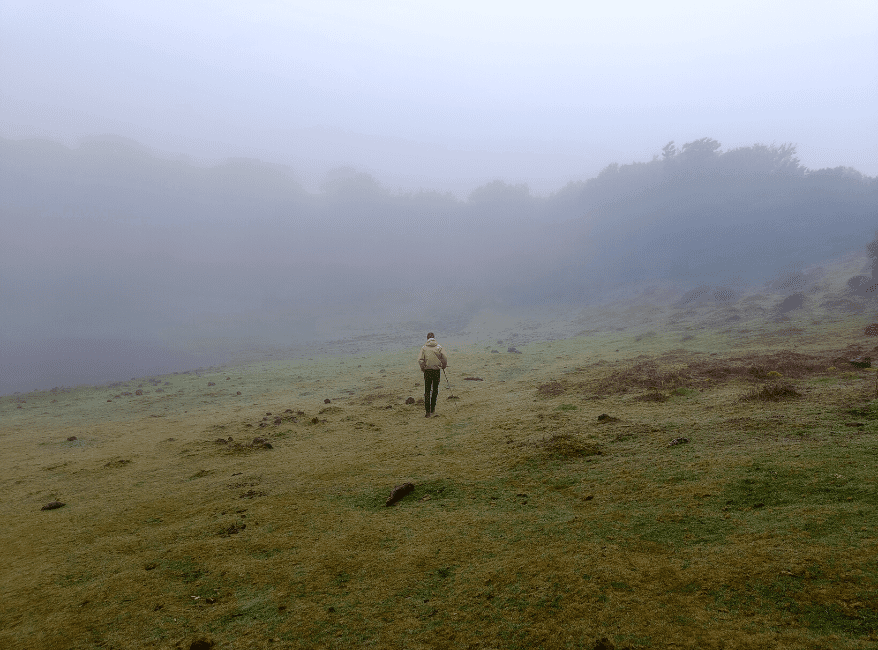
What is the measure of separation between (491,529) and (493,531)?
0.17 feet

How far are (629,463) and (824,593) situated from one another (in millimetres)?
2956

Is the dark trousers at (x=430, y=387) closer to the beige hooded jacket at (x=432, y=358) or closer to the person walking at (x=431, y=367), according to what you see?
the person walking at (x=431, y=367)

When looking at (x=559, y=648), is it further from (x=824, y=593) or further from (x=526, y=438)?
(x=526, y=438)

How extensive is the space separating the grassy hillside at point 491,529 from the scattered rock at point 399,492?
0.11m

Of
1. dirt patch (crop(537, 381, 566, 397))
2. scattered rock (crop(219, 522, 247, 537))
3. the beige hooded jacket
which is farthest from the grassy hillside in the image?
the beige hooded jacket

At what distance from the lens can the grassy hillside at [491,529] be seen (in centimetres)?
281

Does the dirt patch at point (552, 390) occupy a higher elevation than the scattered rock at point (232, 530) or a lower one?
lower

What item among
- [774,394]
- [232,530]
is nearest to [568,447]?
[774,394]

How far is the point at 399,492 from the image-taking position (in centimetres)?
553

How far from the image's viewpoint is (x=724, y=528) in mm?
3549

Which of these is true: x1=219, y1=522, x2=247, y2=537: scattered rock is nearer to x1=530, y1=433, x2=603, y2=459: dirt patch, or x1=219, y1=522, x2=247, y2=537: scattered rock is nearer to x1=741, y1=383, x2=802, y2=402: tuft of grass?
x1=530, y1=433, x2=603, y2=459: dirt patch

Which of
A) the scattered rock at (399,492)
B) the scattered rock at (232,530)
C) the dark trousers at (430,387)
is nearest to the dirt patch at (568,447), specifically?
the scattered rock at (399,492)

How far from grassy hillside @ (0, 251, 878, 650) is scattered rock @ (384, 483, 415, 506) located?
11cm

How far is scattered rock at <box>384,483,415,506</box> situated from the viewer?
212 inches
